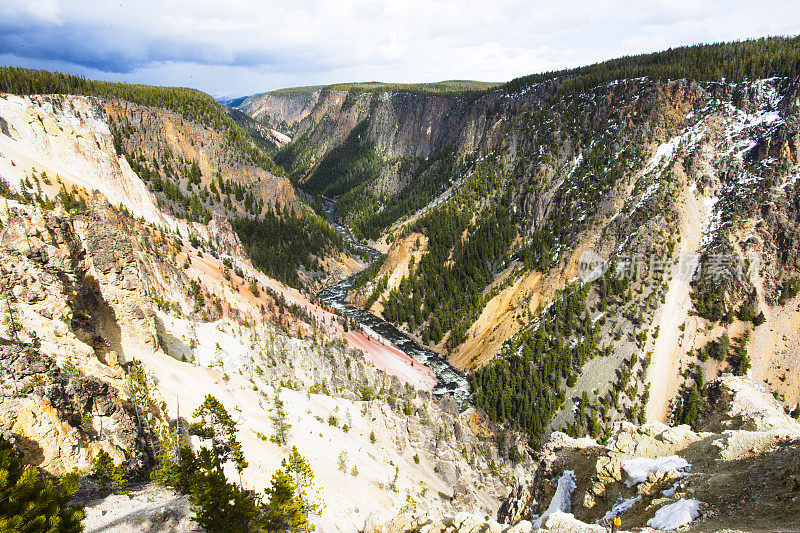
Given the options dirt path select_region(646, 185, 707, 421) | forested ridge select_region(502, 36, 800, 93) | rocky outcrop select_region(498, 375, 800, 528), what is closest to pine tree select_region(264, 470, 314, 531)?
rocky outcrop select_region(498, 375, 800, 528)

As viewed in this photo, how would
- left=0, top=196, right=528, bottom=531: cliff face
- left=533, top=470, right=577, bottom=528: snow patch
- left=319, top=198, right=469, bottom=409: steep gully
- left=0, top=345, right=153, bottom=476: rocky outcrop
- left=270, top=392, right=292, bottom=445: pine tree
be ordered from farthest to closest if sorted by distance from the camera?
left=319, top=198, right=469, bottom=409: steep gully < left=270, top=392, right=292, bottom=445: pine tree < left=533, top=470, right=577, bottom=528: snow patch < left=0, top=196, right=528, bottom=531: cliff face < left=0, top=345, right=153, bottom=476: rocky outcrop

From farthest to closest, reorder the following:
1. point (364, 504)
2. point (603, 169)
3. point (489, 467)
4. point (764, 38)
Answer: point (764, 38), point (603, 169), point (489, 467), point (364, 504)

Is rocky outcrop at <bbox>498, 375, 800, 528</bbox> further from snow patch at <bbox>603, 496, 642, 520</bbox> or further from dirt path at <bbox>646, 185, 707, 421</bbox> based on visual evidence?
dirt path at <bbox>646, 185, 707, 421</bbox>

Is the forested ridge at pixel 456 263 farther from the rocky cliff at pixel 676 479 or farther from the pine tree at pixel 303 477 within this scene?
the pine tree at pixel 303 477

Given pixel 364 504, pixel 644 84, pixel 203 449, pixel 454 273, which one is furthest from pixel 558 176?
pixel 203 449

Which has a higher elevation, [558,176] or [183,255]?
[558,176]

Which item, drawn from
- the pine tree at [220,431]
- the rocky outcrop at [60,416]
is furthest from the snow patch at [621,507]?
the rocky outcrop at [60,416]

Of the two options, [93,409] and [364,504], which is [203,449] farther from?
[364,504]
